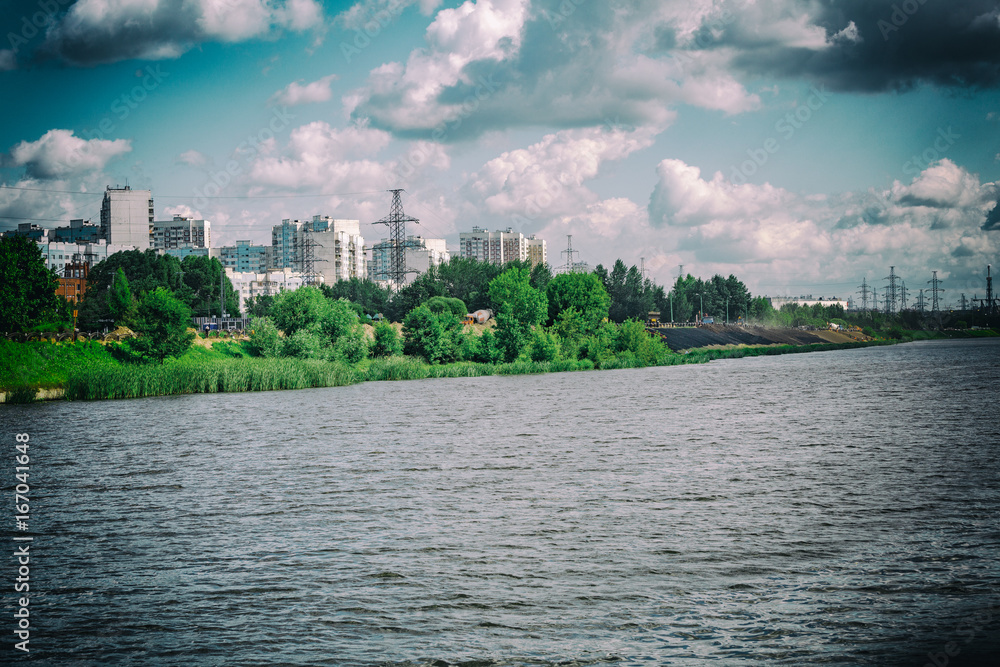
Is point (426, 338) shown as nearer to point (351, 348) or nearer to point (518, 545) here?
point (351, 348)

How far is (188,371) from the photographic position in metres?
73.2

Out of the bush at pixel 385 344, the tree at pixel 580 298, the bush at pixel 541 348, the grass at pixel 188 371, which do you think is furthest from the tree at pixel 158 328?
the tree at pixel 580 298

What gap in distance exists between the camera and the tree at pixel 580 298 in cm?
12150

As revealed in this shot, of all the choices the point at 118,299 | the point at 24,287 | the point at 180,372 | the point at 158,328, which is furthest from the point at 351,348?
the point at 118,299

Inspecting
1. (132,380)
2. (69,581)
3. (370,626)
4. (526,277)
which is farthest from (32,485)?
(526,277)

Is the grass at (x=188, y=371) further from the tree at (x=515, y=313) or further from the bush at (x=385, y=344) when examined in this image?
the tree at (x=515, y=313)

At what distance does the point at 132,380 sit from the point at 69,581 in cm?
5859

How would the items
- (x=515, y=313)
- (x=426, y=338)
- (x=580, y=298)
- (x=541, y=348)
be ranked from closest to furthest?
(x=426, y=338)
(x=541, y=348)
(x=515, y=313)
(x=580, y=298)

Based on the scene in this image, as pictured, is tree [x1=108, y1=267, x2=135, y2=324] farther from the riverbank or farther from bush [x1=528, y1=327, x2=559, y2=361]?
bush [x1=528, y1=327, x2=559, y2=361]

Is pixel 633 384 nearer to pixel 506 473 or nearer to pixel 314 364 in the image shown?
pixel 314 364

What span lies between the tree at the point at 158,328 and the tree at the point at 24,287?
19549mm

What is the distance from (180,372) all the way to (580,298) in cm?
6576

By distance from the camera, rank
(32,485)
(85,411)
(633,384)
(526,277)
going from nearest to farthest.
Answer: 1. (32,485)
2. (85,411)
3. (633,384)
4. (526,277)

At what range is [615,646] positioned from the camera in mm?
13117
